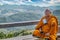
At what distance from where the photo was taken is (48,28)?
306 centimetres

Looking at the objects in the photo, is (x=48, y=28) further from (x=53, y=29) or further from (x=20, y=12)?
(x=20, y=12)

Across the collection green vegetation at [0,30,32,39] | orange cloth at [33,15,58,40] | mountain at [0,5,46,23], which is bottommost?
green vegetation at [0,30,32,39]

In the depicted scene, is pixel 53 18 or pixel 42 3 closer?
pixel 53 18

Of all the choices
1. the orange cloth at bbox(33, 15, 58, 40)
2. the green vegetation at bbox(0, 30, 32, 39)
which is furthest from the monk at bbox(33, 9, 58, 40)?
the green vegetation at bbox(0, 30, 32, 39)

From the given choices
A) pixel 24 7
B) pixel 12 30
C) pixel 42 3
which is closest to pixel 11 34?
pixel 12 30

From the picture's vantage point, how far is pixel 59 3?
3445mm

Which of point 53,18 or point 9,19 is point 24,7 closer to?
point 9,19

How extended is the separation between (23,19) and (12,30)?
309 millimetres

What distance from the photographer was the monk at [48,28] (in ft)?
9.79

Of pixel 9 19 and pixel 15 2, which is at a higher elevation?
pixel 15 2

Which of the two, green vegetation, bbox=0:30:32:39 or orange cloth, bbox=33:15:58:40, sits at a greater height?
orange cloth, bbox=33:15:58:40

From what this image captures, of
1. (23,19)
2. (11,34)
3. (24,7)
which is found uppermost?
(24,7)

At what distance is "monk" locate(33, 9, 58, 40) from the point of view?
117 inches

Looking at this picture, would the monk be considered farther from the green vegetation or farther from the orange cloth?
the green vegetation
